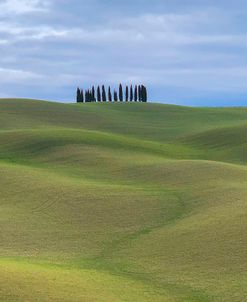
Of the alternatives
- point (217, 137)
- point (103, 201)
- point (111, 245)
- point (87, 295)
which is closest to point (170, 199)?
point (103, 201)

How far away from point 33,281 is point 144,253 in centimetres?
658

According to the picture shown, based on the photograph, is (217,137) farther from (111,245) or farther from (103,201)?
(111,245)

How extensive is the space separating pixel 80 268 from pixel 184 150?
126 ft

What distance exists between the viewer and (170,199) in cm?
3419

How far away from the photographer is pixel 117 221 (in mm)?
30453

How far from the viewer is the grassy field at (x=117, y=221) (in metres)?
20.8

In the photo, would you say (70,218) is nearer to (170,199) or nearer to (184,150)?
(170,199)

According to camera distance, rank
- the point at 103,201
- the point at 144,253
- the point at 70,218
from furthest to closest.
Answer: the point at 103,201
the point at 70,218
the point at 144,253

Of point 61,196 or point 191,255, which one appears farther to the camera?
point 61,196

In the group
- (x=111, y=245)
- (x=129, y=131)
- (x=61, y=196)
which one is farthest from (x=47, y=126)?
(x=111, y=245)

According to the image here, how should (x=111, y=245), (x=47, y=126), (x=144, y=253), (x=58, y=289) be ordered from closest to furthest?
(x=58, y=289) → (x=144, y=253) → (x=111, y=245) → (x=47, y=126)

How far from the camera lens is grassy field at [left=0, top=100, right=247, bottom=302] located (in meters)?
20.8

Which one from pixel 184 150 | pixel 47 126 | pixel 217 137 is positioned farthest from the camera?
pixel 47 126

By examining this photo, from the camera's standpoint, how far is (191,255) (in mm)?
24328
